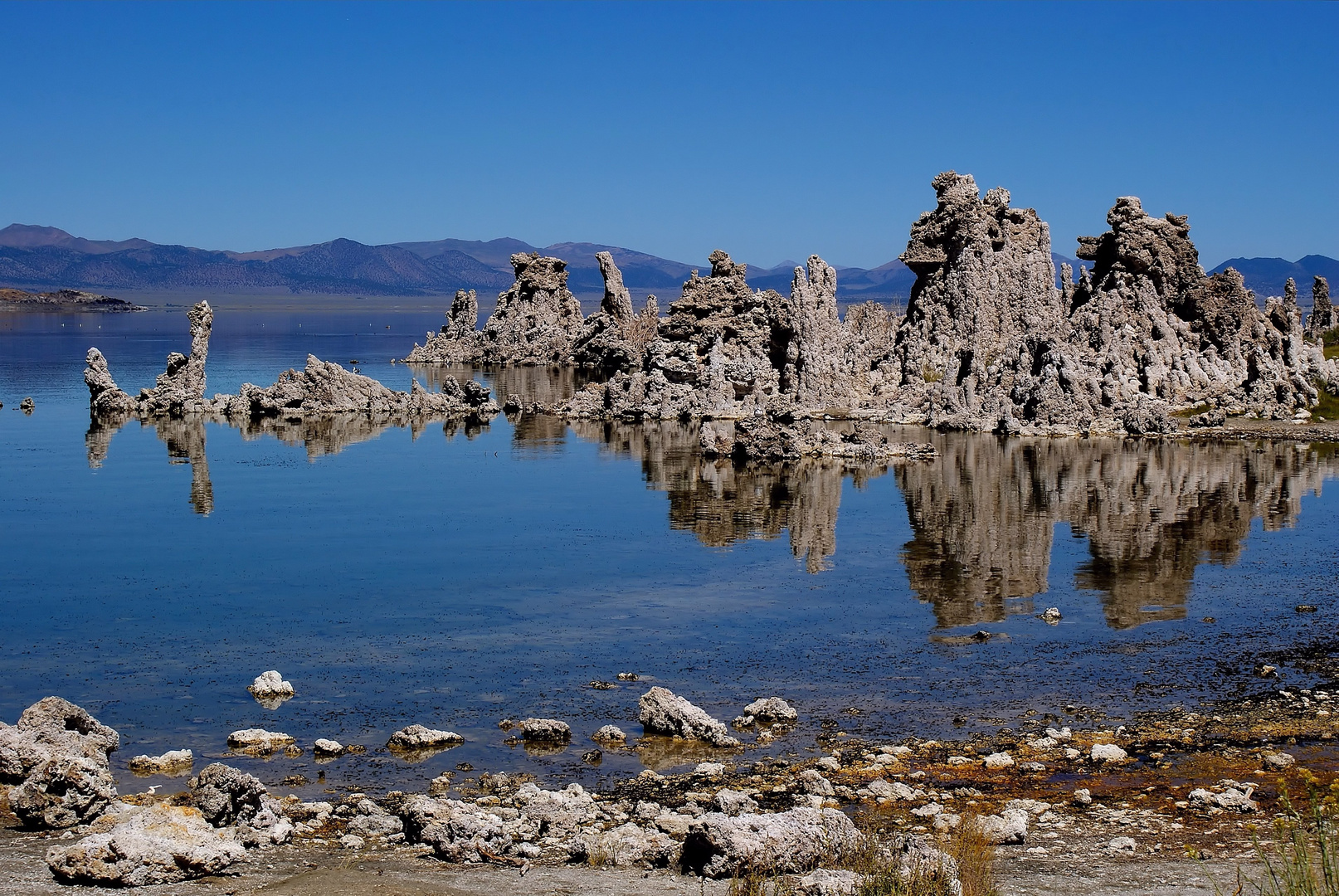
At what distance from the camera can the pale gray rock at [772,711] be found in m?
21.5

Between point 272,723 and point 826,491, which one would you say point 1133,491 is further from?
point 272,723

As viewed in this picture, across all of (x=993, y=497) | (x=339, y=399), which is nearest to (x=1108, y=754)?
(x=993, y=497)

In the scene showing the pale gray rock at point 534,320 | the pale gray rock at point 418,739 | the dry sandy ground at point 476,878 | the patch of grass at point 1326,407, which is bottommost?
the pale gray rock at point 418,739

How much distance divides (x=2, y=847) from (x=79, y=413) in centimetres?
6458

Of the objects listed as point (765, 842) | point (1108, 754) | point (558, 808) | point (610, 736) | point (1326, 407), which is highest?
point (1326, 407)

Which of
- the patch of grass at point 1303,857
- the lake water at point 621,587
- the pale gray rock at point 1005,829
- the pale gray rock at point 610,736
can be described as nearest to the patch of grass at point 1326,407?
the lake water at point 621,587

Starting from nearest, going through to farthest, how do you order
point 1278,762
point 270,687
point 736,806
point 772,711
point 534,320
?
point 736,806 < point 1278,762 < point 772,711 < point 270,687 < point 534,320

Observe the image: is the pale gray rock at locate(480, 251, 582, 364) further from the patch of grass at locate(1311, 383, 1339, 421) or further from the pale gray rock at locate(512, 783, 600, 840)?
the pale gray rock at locate(512, 783, 600, 840)

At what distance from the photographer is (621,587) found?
32.0m

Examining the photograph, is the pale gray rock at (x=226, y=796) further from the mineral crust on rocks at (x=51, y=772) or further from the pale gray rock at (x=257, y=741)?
the pale gray rock at (x=257, y=741)

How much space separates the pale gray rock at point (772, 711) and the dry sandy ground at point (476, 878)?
6.26 m

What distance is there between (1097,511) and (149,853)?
35.5 m

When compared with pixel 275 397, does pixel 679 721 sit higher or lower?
lower

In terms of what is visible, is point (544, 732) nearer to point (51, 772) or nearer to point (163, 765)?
point (163, 765)
